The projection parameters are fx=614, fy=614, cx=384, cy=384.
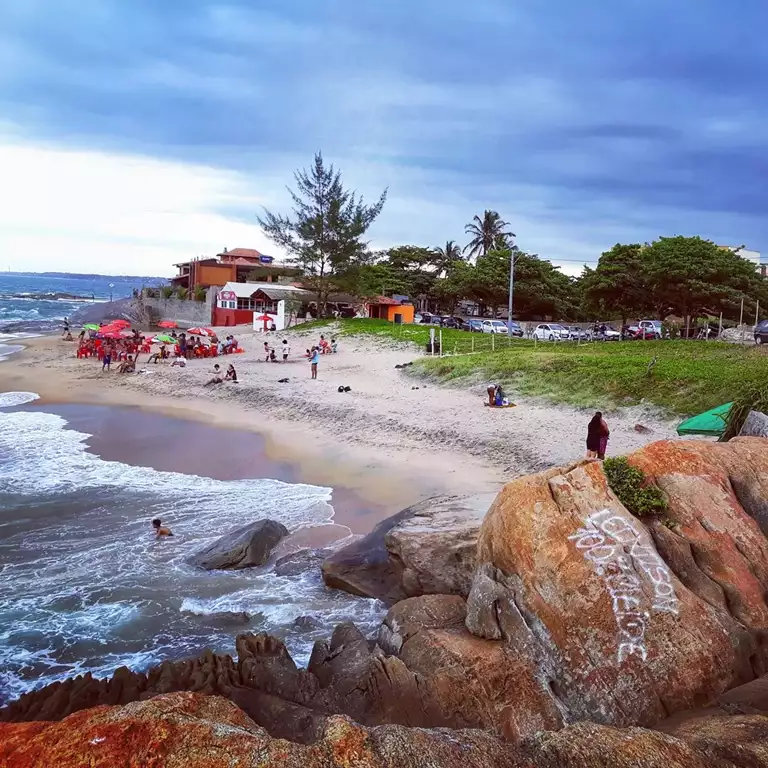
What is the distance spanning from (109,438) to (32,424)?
4152 millimetres

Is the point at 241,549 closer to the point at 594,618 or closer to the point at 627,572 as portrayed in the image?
the point at 594,618

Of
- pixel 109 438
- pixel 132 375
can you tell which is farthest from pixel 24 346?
pixel 109 438

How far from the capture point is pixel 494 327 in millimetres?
50062

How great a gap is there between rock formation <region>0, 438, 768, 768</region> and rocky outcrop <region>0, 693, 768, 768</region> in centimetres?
112

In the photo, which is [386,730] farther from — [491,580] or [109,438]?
[109,438]

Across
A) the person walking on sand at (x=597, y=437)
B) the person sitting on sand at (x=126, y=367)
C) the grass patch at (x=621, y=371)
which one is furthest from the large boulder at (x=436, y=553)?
the person sitting on sand at (x=126, y=367)

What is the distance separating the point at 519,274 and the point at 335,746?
55898 mm

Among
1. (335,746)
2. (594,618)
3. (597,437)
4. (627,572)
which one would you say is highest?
(597,437)

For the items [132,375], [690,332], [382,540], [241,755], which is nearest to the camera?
[241,755]

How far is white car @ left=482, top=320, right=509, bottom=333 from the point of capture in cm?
4916

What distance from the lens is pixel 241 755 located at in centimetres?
432

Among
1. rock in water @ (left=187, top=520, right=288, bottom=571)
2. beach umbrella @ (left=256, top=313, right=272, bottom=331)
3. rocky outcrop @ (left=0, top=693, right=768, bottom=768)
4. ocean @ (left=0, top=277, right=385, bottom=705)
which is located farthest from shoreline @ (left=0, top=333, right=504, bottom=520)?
beach umbrella @ (left=256, top=313, right=272, bottom=331)

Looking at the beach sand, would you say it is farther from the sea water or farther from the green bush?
the green bush

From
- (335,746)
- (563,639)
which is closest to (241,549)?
(563,639)
